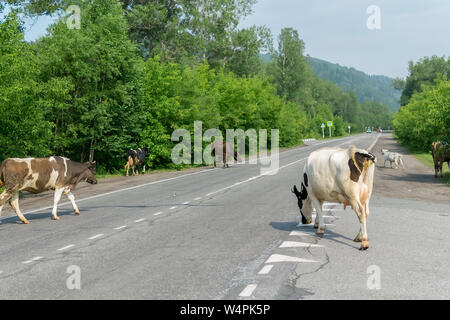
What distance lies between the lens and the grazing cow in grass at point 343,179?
8953 mm

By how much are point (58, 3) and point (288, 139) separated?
35.0m

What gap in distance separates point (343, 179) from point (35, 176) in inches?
309

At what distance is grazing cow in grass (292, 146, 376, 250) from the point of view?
895 centimetres

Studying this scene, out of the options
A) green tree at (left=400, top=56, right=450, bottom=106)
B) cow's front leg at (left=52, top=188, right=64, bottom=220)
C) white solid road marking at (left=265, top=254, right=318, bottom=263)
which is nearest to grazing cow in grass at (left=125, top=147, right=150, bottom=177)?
cow's front leg at (left=52, top=188, right=64, bottom=220)

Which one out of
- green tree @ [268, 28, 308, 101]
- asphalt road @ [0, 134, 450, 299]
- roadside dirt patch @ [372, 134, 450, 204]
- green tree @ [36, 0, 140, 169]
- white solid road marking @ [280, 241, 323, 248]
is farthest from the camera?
green tree @ [268, 28, 308, 101]

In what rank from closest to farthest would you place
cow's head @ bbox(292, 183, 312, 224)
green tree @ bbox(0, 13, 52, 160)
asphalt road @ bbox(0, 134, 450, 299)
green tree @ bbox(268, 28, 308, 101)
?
1. asphalt road @ bbox(0, 134, 450, 299)
2. cow's head @ bbox(292, 183, 312, 224)
3. green tree @ bbox(0, 13, 52, 160)
4. green tree @ bbox(268, 28, 308, 101)

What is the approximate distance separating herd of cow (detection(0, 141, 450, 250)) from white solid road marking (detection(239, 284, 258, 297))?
116 inches

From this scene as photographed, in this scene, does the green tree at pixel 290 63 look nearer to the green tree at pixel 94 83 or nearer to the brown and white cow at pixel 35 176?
the green tree at pixel 94 83

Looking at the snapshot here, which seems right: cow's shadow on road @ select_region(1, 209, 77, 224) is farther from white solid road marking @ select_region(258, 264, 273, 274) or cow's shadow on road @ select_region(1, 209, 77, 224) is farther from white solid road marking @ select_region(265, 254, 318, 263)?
white solid road marking @ select_region(258, 264, 273, 274)

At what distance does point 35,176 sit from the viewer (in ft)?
41.5

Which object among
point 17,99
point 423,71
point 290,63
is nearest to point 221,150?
point 17,99

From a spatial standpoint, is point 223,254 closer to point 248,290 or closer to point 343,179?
point 248,290
